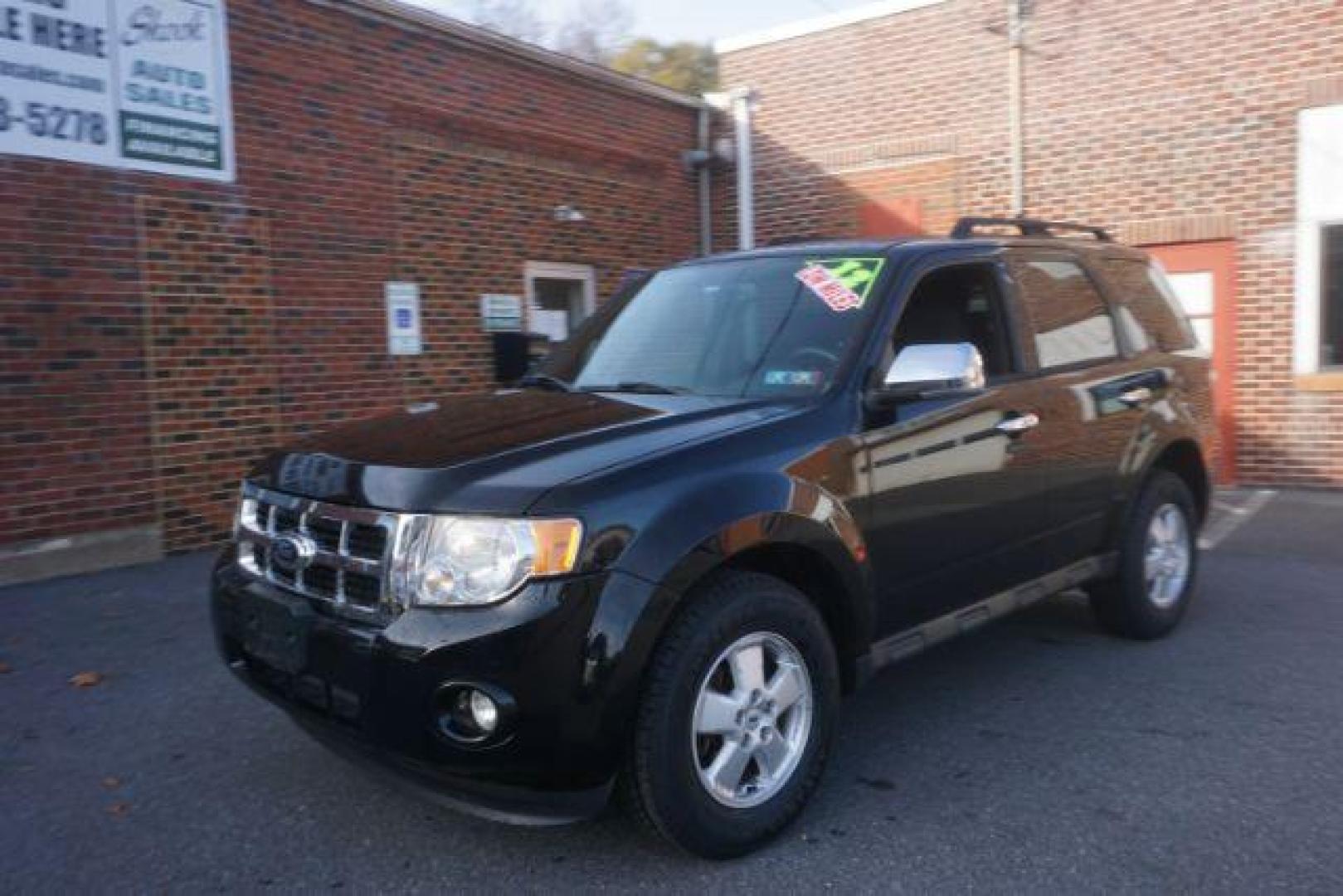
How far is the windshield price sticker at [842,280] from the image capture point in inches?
144

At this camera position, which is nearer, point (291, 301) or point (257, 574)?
point (257, 574)

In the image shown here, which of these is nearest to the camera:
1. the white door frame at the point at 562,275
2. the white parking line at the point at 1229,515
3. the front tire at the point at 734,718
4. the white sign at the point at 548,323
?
the front tire at the point at 734,718

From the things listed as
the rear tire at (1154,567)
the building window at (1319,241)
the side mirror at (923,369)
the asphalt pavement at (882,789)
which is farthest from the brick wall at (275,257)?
the building window at (1319,241)

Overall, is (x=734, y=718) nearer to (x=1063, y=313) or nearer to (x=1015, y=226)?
(x=1063, y=313)

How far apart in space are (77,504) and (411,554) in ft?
15.9

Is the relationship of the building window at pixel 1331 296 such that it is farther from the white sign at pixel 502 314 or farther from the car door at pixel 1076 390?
the white sign at pixel 502 314

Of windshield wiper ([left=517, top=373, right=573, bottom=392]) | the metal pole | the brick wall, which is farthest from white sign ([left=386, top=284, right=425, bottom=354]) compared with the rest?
the metal pole

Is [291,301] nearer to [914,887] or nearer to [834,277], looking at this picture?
[834,277]

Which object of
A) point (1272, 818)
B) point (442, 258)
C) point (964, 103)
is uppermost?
point (964, 103)

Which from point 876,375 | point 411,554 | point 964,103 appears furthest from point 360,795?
point 964,103

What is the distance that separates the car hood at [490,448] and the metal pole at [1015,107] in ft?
24.6

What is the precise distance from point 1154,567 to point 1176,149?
5.66 meters

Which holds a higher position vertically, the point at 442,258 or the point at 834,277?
the point at 442,258

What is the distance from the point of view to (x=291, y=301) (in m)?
7.60
